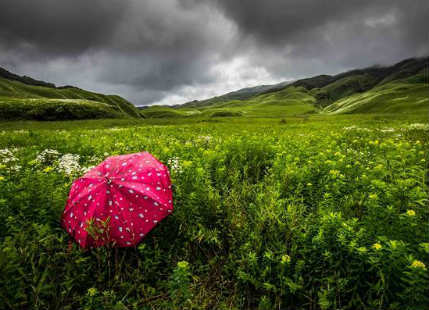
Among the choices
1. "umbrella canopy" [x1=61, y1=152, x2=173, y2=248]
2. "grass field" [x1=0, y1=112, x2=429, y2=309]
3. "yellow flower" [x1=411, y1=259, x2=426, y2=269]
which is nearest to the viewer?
"yellow flower" [x1=411, y1=259, x2=426, y2=269]

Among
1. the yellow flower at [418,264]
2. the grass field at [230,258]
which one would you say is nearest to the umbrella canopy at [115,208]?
the grass field at [230,258]

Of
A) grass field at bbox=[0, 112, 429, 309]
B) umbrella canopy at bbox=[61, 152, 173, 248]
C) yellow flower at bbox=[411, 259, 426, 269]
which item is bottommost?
grass field at bbox=[0, 112, 429, 309]

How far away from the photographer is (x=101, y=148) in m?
8.23

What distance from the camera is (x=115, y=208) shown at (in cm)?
276

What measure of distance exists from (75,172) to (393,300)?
5.97 m

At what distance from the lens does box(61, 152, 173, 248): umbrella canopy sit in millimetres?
2695

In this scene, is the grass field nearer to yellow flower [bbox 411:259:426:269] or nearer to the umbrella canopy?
yellow flower [bbox 411:259:426:269]

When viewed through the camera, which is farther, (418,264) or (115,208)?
(115,208)

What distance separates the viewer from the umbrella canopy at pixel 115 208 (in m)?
2.70

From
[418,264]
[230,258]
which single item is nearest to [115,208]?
[230,258]

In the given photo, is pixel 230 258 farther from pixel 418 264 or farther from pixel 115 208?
pixel 418 264

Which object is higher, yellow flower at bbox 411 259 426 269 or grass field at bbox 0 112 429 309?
yellow flower at bbox 411 259 426 269

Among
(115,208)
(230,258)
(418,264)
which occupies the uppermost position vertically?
(115,208)

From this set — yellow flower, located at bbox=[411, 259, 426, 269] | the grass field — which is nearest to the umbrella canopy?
the grass field
